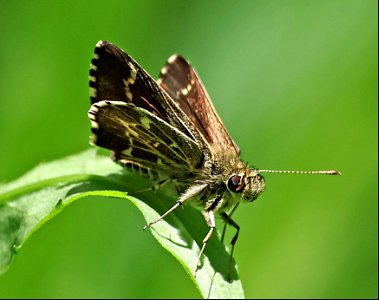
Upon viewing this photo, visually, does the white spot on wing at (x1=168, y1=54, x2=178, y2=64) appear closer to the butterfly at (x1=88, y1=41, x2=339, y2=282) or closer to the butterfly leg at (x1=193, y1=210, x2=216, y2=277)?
the butterfly at (x1=88, y1=41, x2=339, y2=282)

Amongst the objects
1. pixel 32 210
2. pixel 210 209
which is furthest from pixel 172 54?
pixel 32 210

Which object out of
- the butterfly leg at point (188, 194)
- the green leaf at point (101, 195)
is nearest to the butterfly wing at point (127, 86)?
the butterfly leg at point (188, 194)

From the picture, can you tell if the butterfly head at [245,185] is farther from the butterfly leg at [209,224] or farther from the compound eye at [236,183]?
the butterfly leg at [209,224]

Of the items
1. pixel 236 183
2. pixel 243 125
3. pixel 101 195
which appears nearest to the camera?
pixel 101 195

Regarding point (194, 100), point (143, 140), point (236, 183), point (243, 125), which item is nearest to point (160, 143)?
point (143, 140)

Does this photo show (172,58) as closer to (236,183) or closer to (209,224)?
(236,183)

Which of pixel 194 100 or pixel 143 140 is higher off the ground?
pixel 194 100

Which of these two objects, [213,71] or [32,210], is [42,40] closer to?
[32,210]
